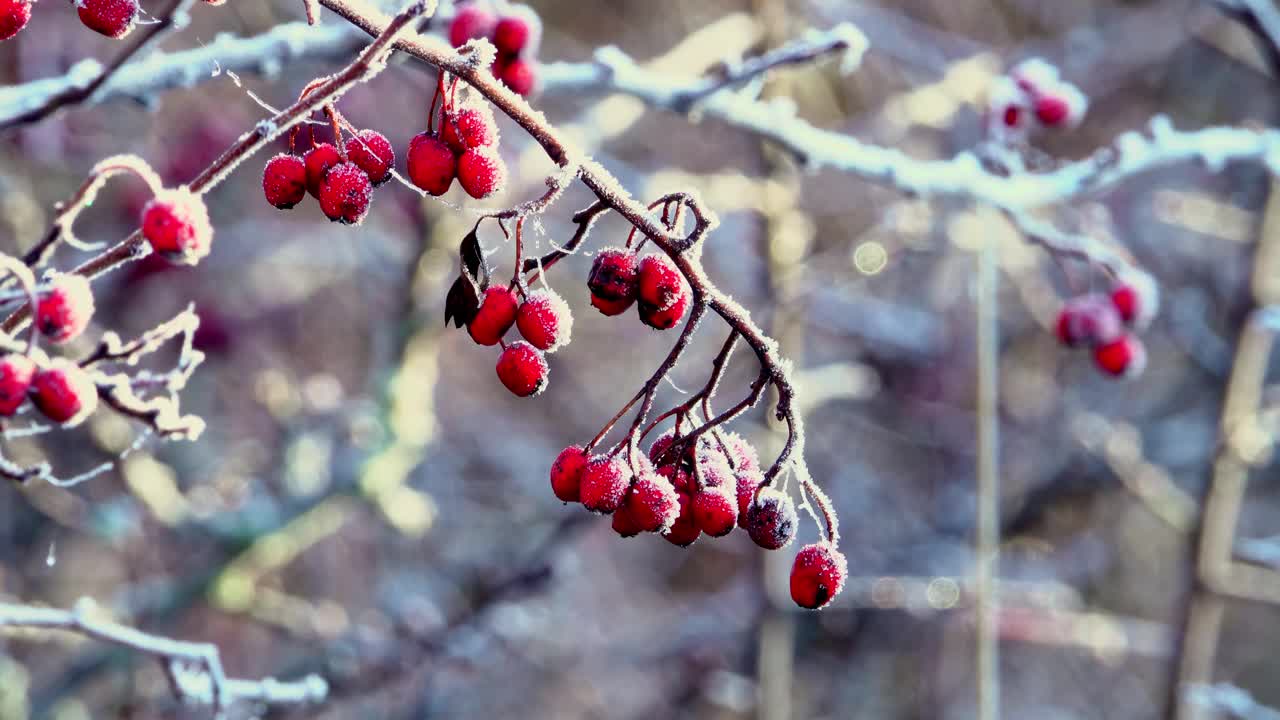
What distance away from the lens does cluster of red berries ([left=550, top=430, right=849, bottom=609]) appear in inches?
40.9

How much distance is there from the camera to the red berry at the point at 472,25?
1.62 meters

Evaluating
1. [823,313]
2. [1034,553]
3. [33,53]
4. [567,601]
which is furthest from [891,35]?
[33,53]

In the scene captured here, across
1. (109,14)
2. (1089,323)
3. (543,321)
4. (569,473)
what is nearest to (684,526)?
(569,473)

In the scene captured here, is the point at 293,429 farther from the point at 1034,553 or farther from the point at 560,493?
the point at 1034,553

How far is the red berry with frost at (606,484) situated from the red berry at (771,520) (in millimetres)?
126

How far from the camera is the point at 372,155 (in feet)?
3.57

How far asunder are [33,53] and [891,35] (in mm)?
3055

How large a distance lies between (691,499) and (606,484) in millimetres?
Answer: 86

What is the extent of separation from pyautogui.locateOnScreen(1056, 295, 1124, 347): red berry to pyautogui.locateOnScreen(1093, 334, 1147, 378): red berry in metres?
0.02

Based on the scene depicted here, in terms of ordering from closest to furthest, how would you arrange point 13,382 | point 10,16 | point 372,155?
point 13,382 < point 10,16 < point 372,155

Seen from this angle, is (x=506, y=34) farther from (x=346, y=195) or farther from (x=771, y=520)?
(x=771, y=520)

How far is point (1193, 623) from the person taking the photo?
2.93 m

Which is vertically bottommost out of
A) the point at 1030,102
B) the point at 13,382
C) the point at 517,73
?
the point at 13,382

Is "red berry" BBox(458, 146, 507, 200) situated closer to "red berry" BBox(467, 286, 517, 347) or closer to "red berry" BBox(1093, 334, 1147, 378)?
"red berry" BBox(467, 286, 517, 347)
